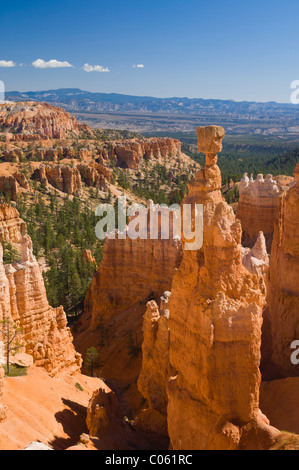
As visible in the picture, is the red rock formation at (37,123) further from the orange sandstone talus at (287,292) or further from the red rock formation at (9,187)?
the orange sandstone talus at (287,292)

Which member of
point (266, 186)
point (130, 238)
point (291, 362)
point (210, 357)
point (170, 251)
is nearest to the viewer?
point (210, 357)

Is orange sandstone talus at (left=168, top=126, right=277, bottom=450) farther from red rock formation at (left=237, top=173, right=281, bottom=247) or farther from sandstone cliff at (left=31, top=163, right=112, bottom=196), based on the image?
sandstone cliff at (left=31, top=163, right=112, bottom=196)

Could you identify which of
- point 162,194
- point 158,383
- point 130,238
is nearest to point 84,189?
point 162,194

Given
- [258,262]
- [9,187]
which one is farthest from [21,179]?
[258,262]

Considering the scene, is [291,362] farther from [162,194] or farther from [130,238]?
[162,194]

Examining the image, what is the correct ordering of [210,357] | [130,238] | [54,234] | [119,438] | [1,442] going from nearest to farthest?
1. [210,357]
2. [1,442]
3. [119,438]
4. [130,238]
5. [54,234]

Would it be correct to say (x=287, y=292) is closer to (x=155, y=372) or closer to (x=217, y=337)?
(x=155, y=372)

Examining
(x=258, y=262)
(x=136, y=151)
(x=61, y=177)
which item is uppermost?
(x=136, y=151)
